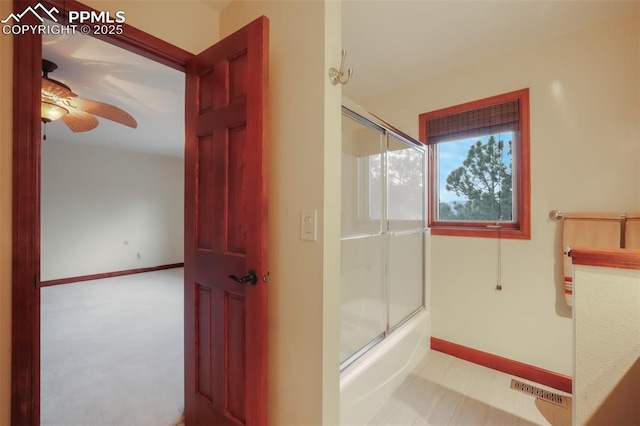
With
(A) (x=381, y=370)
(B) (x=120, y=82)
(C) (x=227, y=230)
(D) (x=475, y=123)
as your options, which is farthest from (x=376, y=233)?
(B) (x=120, y=82)

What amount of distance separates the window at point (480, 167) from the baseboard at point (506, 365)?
0.96 meters

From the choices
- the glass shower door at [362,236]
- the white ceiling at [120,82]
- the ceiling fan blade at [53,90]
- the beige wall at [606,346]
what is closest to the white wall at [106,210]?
the white ceiling at [120,82]

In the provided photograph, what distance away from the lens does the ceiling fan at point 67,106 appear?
82.3 inches

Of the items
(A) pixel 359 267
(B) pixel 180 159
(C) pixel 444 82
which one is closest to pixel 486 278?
(A) pixel 359 267

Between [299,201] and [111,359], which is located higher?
[299,201]

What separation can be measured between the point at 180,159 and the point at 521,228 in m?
6.44

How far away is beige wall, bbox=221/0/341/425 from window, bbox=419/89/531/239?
161cm

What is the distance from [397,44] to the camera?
6.70ft

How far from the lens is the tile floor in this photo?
5.54 ft

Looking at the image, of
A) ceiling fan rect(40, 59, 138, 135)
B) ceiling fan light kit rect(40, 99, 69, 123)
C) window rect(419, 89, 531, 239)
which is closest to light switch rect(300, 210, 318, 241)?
window rect(419, 89, 531, 239)

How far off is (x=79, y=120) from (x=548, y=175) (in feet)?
13.2

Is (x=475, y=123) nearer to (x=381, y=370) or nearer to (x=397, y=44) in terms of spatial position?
(x=397, y=44)

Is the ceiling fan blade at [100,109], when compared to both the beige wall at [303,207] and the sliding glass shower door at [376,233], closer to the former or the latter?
the beige wall at [303,207]

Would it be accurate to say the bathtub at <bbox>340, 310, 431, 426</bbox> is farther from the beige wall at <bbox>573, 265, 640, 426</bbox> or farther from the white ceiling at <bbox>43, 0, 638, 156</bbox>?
the white ceiling at <bbox>43, 0, 638, 156</bbox>
